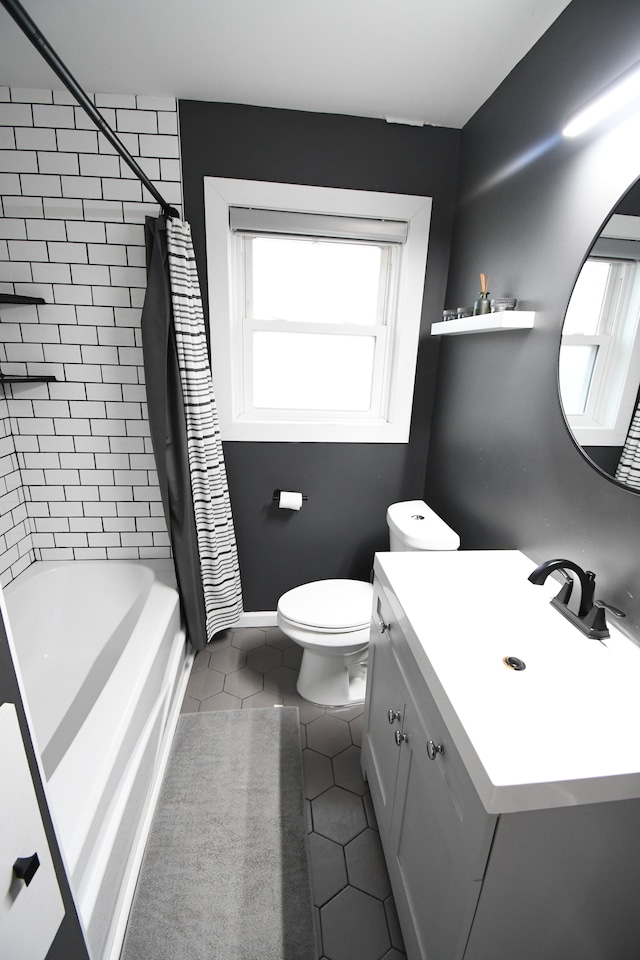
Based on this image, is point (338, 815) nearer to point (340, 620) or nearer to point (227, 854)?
point (227, 854)

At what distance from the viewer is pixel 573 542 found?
123 centimetres

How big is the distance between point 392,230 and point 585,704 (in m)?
1.95

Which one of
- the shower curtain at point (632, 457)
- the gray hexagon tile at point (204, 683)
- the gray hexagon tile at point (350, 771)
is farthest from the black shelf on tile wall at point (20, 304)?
the shower curtain at point (632, 457)

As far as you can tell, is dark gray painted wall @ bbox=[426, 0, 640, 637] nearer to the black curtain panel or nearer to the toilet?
the toilet

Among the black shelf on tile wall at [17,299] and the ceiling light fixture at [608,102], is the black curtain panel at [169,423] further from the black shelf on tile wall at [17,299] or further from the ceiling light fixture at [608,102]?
the ceiling light fixture at [608,102]

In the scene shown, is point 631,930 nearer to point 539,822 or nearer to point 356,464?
point 539,822

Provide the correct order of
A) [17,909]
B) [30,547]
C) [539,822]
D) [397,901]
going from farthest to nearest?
[30,547]
[397,901]
[539,822]
[17,909]

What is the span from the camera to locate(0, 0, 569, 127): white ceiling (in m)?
1.26

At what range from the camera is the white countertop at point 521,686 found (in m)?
0.68

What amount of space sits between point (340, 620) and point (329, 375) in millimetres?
1224

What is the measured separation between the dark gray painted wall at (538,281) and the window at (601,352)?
0.22ft

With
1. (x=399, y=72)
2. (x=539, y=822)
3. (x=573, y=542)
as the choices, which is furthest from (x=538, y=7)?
(x=539, y=822)

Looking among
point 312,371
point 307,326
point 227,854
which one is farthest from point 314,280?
point 227,854

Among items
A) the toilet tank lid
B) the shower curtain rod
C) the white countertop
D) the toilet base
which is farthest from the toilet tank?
the shower curtain rod
